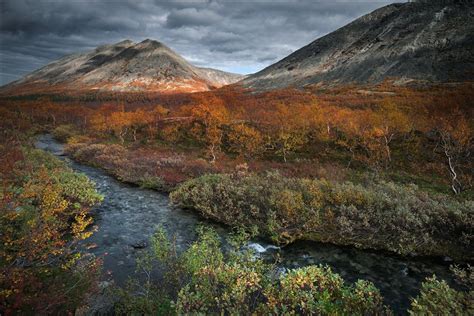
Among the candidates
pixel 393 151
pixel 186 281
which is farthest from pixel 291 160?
pixel 186 281

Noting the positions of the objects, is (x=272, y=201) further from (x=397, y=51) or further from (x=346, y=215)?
(x=397, y=51)

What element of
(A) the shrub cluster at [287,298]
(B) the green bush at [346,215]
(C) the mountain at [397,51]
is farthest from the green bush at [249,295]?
(C) the mountain at [397,51]

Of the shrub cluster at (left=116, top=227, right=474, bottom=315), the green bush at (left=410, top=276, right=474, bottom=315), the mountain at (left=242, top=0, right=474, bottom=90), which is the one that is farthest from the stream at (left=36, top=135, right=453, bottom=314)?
the mountain at (left=242, top=0, right=474, bottom=90)

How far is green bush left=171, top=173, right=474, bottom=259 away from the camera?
2002 centimetres

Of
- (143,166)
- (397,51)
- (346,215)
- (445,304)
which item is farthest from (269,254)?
(397,51)

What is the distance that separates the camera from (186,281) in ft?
41.5

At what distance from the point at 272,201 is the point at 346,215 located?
5967 mm

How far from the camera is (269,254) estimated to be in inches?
770

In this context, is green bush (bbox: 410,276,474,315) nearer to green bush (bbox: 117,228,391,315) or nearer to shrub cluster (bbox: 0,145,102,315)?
green bush (bbox: 117,228,391,315)

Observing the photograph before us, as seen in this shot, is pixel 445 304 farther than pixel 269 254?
No

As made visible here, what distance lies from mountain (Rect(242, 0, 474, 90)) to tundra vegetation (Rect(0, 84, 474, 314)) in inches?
2717

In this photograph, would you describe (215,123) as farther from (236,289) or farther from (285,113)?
(236,289)

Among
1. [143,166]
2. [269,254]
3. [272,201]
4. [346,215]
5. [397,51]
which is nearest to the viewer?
[269,254]

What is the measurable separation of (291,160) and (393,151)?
52.3 ft
